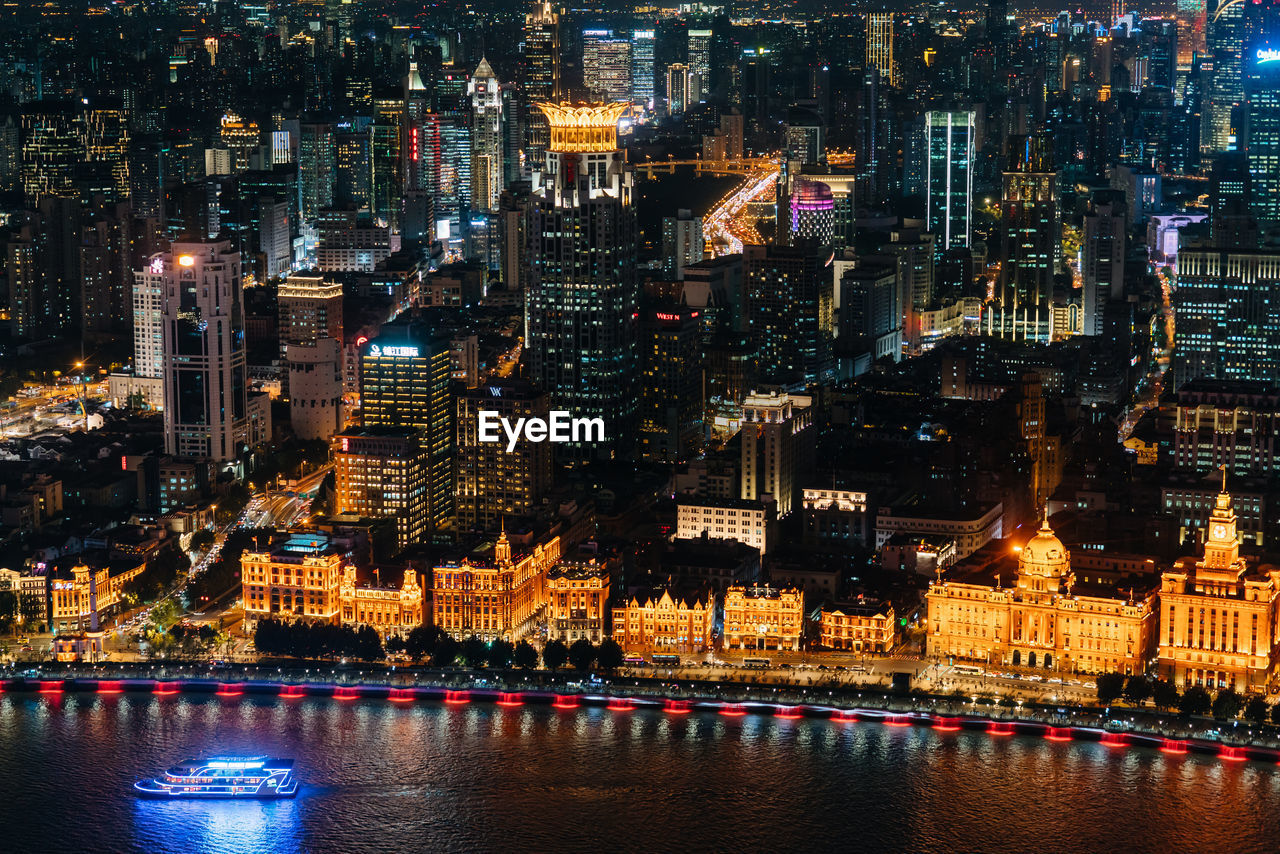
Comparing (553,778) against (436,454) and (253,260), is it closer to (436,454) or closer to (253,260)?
(436,454)

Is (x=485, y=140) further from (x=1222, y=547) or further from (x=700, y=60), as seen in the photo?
(x=1222, y=547)

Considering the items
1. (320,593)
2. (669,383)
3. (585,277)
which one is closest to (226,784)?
(320,593)

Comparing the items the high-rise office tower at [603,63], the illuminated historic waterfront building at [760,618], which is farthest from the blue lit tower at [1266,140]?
the illuminated historic waterfront building at [760,618]

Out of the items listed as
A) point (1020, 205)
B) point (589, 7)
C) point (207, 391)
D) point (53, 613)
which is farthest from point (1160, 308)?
point (53, 613)

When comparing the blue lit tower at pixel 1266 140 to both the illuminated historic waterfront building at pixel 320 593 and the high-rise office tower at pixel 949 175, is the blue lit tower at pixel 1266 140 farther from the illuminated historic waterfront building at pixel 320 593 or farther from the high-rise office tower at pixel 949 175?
the illuminated historic waterfront building at pixel 320 593

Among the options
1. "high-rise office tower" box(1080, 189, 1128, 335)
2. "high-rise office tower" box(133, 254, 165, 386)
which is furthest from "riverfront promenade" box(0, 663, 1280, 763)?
"high-rise office tower" box(1080, 189, 1128, 335)

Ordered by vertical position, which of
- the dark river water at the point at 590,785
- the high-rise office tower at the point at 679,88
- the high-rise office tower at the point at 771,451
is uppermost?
the high-rise office tower at the point at 679,88
